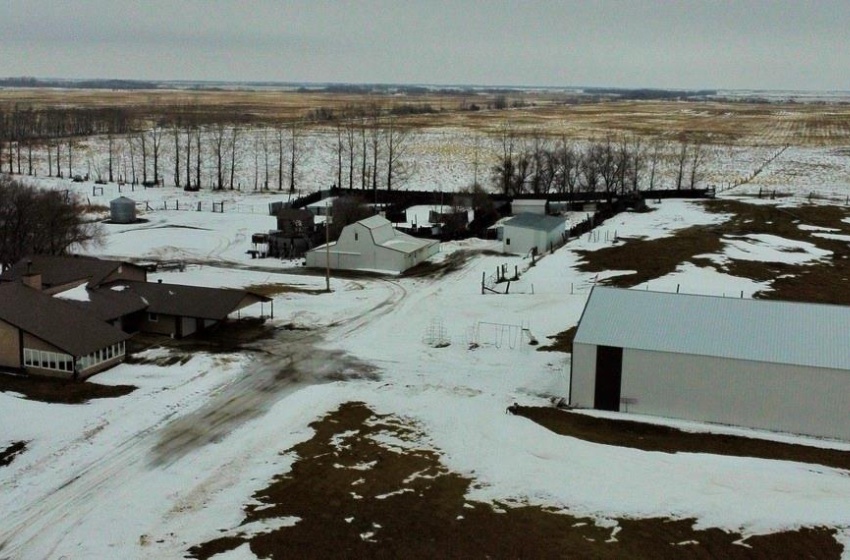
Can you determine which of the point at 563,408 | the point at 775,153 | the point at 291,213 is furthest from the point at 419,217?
the point at 775,153

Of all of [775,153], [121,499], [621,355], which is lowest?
[121,499]

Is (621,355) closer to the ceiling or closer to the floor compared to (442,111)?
closer to the floor

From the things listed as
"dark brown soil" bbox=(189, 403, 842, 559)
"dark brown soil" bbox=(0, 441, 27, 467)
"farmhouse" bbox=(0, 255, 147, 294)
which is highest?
"farmhouse" bbox=(0, 255, 147, 294)

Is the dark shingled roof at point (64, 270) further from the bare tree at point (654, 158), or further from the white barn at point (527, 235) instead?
the bare tree at point (654, 158)

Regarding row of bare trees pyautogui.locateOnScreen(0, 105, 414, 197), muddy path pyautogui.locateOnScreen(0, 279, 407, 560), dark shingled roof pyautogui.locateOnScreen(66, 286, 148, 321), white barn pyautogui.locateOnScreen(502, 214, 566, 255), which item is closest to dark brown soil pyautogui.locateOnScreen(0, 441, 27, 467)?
muddy path pyautogui.locateOnScreen(0, 279, 407, 560)

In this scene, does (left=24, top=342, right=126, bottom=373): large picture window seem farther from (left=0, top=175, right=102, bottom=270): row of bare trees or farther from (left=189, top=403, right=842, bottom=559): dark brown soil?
(left=0, top=175, right=102, bottom=270): row of bare trees

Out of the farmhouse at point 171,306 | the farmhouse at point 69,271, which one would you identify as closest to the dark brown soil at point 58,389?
the farmhouse at point 171,306

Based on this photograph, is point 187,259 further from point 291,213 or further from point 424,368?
point 424,368

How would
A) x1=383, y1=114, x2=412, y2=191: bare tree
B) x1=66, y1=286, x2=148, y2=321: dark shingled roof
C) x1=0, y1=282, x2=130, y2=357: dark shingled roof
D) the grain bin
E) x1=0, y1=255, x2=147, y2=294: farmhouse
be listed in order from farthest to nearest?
x1=383, y1=114, x2=412, y2=191: bare tree
the grain bin
x1=0, y1=255, x2=147, y2=294: farmhouse
x1=66, y1=286, x2=148, y2=321: dark shingled roof
x1=0, y1=282, x2=130, y2=357: dark shingled roof
